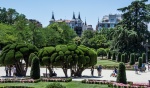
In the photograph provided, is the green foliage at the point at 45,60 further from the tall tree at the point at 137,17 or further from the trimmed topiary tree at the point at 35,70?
the tall tree at the point at 137,17

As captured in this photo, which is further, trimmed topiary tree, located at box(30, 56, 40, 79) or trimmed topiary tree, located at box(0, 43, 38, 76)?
trimmed topiary tree, located at box(0, 43, 38, 76)

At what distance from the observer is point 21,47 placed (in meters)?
32.6

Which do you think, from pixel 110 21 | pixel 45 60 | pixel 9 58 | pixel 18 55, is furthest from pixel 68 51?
pixel 110 21

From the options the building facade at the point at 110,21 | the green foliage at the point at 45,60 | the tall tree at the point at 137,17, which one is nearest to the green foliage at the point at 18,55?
the green foliage at the point at 45,60

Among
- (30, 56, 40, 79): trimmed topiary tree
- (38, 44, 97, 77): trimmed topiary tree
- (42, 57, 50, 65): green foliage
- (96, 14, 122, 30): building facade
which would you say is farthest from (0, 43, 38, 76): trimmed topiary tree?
(96, 14, 122, 30): building facade

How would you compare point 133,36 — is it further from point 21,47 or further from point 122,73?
point 122,73

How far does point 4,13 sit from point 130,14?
152ft

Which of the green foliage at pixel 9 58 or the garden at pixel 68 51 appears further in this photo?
the green foliage at pixel 9 58

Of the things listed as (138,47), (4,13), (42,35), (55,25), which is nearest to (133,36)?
(138,47)

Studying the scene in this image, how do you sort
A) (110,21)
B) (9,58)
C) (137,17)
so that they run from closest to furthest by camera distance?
(9,58) → (137,17) → (110,21)

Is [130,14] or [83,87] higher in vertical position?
[130,14]

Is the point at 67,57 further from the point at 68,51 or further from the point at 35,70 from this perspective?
the point at 35,70

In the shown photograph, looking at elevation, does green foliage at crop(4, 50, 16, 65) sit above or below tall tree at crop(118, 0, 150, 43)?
below

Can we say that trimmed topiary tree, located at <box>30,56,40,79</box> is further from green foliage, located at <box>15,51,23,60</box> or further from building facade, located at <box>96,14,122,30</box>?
building facade, located at <box>96,14,122,30</box>
